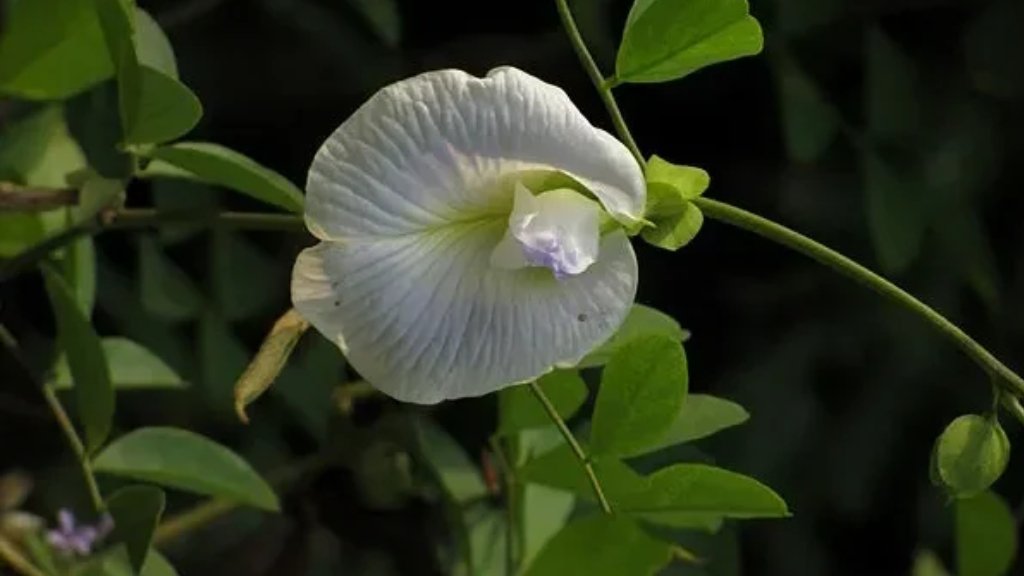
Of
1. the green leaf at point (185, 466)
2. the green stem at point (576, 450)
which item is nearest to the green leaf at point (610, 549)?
the green stem at point (576, 450)

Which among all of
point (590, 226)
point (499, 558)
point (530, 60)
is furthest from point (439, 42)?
point (590, 226)

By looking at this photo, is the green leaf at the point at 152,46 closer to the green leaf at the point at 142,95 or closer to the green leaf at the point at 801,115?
the green leaf at the point at 142,95

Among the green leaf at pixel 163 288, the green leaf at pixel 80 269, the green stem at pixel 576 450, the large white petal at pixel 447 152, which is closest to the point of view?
the large white petal at pixel 447 152

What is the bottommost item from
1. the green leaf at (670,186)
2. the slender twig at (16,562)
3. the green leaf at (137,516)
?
the slender twig at (16,562)

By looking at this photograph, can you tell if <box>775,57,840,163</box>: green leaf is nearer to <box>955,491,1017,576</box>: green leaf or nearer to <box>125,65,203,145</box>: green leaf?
<box>955,491,1017,576</box>: green leaf

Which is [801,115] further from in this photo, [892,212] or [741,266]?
[741,266]

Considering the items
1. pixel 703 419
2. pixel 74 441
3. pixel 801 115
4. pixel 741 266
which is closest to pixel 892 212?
pixel 801 115

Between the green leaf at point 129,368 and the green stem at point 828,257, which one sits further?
the green leaf at point 129,368
